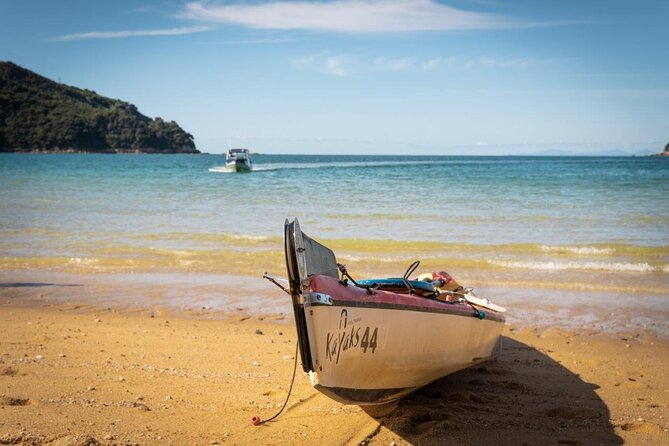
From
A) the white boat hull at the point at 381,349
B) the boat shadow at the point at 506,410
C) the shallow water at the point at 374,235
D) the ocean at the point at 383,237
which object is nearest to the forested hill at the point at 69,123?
the shallow water at the point at 374,235

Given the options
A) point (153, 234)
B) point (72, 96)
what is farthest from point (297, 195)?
point (72, 96)

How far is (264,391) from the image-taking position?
541 centimetres

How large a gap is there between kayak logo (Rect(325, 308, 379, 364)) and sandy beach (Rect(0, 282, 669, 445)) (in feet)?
2.76

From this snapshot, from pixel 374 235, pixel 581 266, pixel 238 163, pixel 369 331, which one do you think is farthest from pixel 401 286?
pixel 238 163

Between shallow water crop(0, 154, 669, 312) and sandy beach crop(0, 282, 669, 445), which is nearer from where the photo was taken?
sandy beach crop(0, 282, 669, 445)

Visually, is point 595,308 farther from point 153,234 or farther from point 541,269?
point 153,234

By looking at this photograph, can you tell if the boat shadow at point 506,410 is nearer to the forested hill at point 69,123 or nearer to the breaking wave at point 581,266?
the breaking wave at point 581,266

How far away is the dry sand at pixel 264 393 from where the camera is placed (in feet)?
14.8

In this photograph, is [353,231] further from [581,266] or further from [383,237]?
[581,266]

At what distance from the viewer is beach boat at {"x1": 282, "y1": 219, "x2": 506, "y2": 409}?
12.8 ft

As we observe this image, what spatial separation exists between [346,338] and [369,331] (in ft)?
0.88

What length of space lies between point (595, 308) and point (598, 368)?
2.68m

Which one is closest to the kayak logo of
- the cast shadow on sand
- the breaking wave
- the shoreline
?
the shoreline

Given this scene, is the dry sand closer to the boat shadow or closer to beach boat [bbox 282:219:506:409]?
the boat shadow
